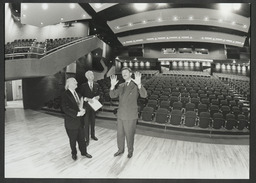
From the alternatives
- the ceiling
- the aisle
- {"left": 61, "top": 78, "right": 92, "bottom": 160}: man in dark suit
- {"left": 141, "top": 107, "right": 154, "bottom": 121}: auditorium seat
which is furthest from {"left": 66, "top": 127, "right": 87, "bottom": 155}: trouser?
the ceiling

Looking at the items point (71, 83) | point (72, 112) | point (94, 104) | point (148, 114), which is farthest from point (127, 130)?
point (148, 114)

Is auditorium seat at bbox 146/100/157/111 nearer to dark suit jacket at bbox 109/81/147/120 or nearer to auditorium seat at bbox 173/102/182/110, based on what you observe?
auditorium seat at bbox 173/102/182/110

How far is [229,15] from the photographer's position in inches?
267

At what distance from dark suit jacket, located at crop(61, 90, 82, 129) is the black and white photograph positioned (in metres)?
0.01

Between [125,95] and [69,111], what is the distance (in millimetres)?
882

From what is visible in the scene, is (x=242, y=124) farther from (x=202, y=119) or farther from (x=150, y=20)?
(x=150, y=20)

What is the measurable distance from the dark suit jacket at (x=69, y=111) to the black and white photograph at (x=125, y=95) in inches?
0.6

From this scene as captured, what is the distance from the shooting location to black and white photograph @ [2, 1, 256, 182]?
293cm

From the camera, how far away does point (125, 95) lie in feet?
9.78

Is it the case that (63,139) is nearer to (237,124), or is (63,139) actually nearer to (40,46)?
(237,124)

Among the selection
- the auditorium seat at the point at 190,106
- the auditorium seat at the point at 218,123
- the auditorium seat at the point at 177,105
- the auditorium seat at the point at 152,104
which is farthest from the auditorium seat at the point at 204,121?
the auditorium seat at the point at 152,104

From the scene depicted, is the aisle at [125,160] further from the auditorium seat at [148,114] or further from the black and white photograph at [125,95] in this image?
the auditorium seat at [148,114]

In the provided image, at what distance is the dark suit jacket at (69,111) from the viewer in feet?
9.14

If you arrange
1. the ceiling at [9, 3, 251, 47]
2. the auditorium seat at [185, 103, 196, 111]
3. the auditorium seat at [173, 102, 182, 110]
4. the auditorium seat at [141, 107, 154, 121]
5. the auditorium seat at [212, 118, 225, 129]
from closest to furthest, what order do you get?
the auditorium seat at [212, 118, 225, 129] → the auditorium seat at [141, 107, 154, 121] → the auditorium seat at [185, 103, 196, 111] → the auditorium seat at [173, 102, 182, 110] → the ceiling at [9, 3, 251, 47]
